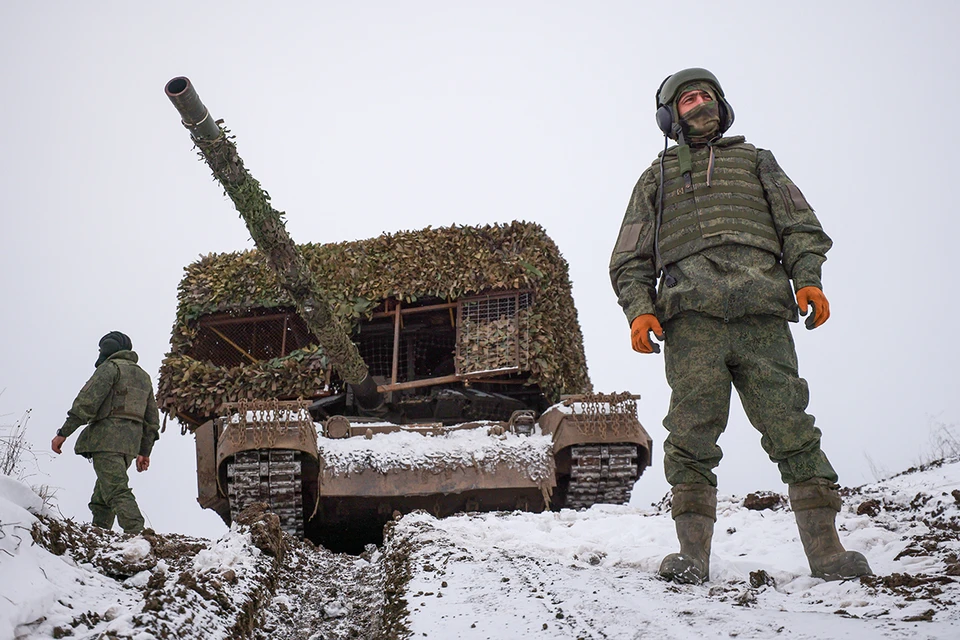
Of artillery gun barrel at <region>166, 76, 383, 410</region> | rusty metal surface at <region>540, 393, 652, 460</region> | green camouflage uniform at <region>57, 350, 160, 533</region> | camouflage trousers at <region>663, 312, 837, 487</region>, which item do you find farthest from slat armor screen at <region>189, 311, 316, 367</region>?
camouflage trousers at <region>663, 312, 837, 487</region>

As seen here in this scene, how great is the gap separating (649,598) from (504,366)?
5821 mm

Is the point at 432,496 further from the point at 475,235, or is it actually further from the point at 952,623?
the point at 952,623

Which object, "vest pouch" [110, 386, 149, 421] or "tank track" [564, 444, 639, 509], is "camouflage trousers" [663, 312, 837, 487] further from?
"vest pouch" [110, 386, 149, 421]

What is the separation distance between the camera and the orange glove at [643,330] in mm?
3643

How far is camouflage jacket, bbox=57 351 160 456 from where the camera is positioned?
18.9ft

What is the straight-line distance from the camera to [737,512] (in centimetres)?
505

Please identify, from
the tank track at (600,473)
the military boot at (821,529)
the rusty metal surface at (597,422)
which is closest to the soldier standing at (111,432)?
the rusty metal surface at (597,422)

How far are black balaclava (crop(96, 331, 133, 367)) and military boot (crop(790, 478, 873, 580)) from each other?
15.8ft

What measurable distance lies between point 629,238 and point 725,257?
0.43 metres

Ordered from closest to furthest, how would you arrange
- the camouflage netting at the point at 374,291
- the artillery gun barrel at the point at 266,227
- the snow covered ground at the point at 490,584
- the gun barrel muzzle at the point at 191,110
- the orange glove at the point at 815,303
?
the snow covered ground at the point at 490,584 < the orange glove at the point at 815,303 < the gun barrel muzzle at the point at 191,110 < the artillery gun barrel at the point at 266,227 < the camouflage netting at the point at 374,291

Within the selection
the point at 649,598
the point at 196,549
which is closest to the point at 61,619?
the point at 649,598

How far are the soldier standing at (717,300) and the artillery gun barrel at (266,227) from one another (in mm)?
2994

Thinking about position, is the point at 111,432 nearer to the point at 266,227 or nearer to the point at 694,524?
the point at 266,227

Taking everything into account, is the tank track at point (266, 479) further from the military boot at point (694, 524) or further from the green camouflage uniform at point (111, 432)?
the military boot at point (694, 524)
